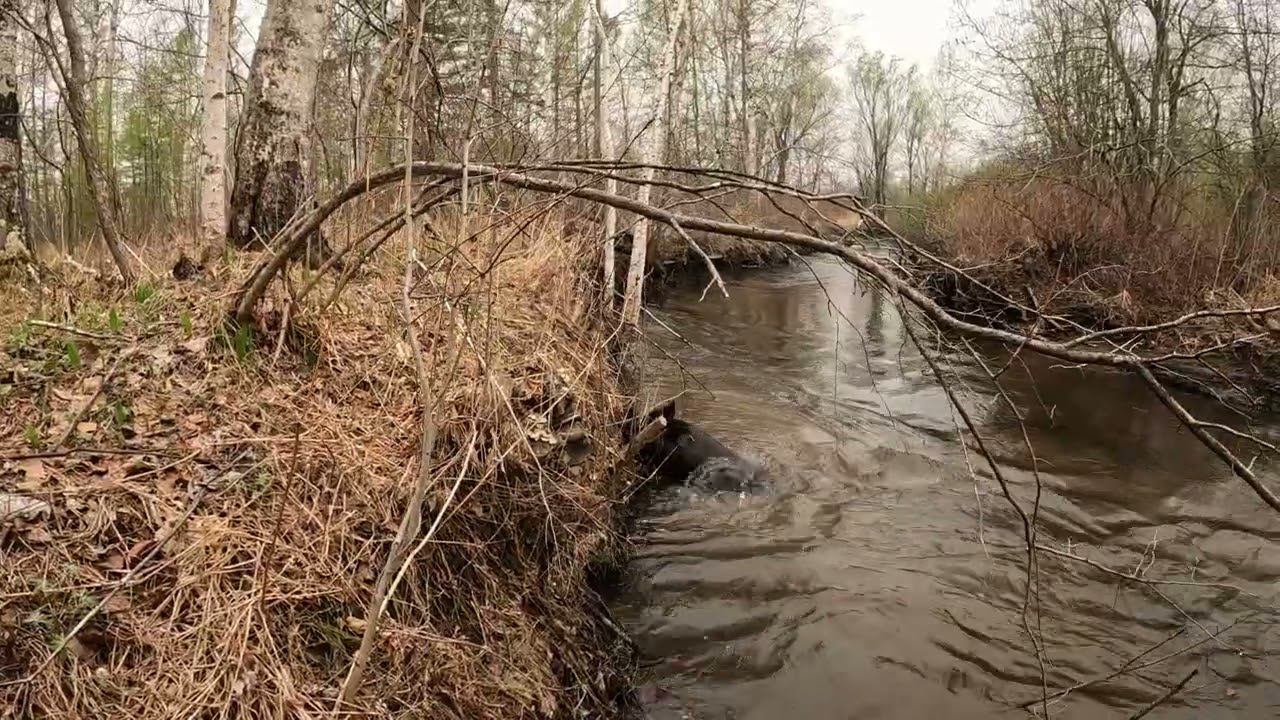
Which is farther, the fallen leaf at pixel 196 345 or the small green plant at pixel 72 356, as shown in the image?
the fallen leaf at pixel 196 345

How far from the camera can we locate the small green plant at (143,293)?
122 inches

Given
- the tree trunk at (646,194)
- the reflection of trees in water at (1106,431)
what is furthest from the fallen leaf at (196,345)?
the reflection of trees in water at (1106,431)

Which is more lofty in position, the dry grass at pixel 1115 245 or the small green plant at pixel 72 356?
the dry grass at pixel 1115 245

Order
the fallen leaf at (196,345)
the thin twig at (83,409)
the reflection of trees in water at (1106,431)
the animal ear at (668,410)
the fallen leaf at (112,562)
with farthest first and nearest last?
1. the reflection of trees in water at (1106,431)
2. the animal ear at (668,410)
3. the fallen leaf at (196,345)
4. the thin twig at (83,409)
5. the fallen leaf at (112,562)

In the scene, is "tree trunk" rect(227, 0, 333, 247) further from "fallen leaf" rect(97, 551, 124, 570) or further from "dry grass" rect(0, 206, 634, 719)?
"fallen leaf" rect(97, 551, 124, 570)

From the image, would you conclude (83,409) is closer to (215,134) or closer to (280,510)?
(280,510)

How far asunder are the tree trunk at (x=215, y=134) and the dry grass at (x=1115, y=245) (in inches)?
293

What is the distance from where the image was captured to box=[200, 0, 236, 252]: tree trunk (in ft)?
14.4

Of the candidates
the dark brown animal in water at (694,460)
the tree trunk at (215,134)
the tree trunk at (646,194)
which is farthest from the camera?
the tree trunk at (646,194)

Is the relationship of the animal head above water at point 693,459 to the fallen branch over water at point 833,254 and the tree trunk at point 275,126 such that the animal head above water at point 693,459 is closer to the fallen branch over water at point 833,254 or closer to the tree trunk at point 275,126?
the tree trunk at point 275,126

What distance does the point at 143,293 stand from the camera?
311cm

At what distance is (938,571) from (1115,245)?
8573mm

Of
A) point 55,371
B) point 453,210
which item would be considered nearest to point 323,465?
point 55,371

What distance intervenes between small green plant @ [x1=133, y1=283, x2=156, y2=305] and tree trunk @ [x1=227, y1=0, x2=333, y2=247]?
0.73 m
